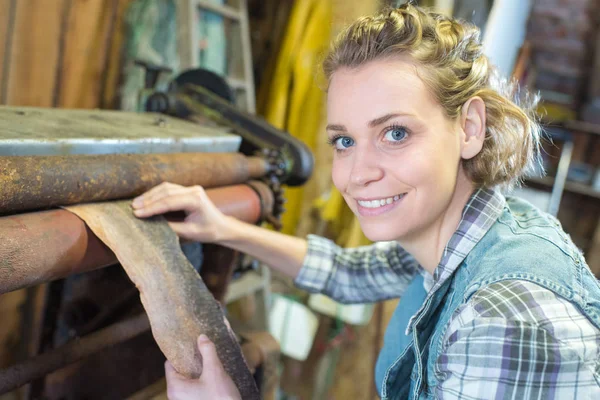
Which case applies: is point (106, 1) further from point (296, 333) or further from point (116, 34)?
point (296, 333)

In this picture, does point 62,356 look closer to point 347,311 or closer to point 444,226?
point 444,226

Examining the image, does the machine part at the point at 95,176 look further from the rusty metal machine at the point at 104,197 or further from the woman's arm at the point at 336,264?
the woman's arm at the point at 336,264

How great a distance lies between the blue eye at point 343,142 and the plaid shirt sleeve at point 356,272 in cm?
46

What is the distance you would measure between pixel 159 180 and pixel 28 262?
323 millimetres

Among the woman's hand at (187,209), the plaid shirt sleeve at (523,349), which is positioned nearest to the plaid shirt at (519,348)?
the plaid shirt sleeve at (523,349)

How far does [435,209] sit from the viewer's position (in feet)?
Result: 3.01

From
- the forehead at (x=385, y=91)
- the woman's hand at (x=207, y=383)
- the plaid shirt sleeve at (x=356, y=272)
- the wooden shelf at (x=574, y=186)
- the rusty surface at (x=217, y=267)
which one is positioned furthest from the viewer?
the wooden shelf at (x=574, y=186)

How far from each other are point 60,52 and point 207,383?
1577 mm

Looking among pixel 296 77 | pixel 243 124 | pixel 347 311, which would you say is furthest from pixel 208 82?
pixel 347 311

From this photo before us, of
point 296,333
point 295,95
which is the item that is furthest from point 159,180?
point 296,333

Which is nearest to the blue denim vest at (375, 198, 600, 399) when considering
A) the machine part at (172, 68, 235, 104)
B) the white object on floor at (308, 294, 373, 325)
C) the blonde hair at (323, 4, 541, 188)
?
the blonde hair at (323, 4, 541, 188)

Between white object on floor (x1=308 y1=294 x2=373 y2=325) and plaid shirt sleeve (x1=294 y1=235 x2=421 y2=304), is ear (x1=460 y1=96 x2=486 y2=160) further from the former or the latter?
white object on floor (x1=308 y1=294 x2=373 y2=325)

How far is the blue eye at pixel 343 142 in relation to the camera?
0.96 metres

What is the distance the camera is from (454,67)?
2.98ft
